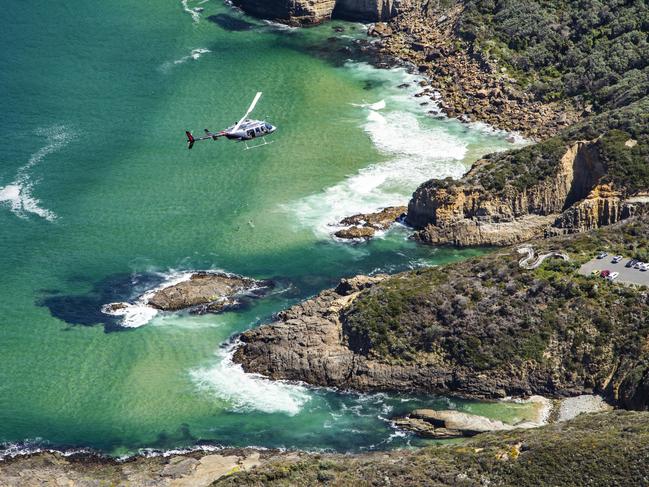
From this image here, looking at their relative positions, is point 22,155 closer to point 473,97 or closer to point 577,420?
point 473,97

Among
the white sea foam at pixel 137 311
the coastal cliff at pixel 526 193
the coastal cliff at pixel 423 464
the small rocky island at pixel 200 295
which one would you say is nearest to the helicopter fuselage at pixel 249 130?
the small rocky island at pixel 200 295

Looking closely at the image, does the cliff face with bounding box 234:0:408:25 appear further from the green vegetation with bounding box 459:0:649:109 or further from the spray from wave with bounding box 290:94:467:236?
the spray from wave with bounding box 290:94:467:236

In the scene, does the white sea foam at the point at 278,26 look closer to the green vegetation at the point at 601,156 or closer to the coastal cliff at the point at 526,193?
the green vegetation at the point at 601,156

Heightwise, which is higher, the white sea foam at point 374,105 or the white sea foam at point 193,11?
the white sea foam at point 193,11

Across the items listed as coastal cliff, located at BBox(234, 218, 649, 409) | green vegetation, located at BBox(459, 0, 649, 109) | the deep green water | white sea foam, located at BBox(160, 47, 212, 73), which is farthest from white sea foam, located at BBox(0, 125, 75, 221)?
green vegetation, located at BBox(459, 0, 649, 109)

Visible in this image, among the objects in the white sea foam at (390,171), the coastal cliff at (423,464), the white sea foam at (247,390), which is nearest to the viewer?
the coastal cliff at (423,464)

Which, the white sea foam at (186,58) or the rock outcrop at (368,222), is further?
the white sea foam at (186,58)

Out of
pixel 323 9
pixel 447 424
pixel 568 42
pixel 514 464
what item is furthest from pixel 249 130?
pixel 323 9
